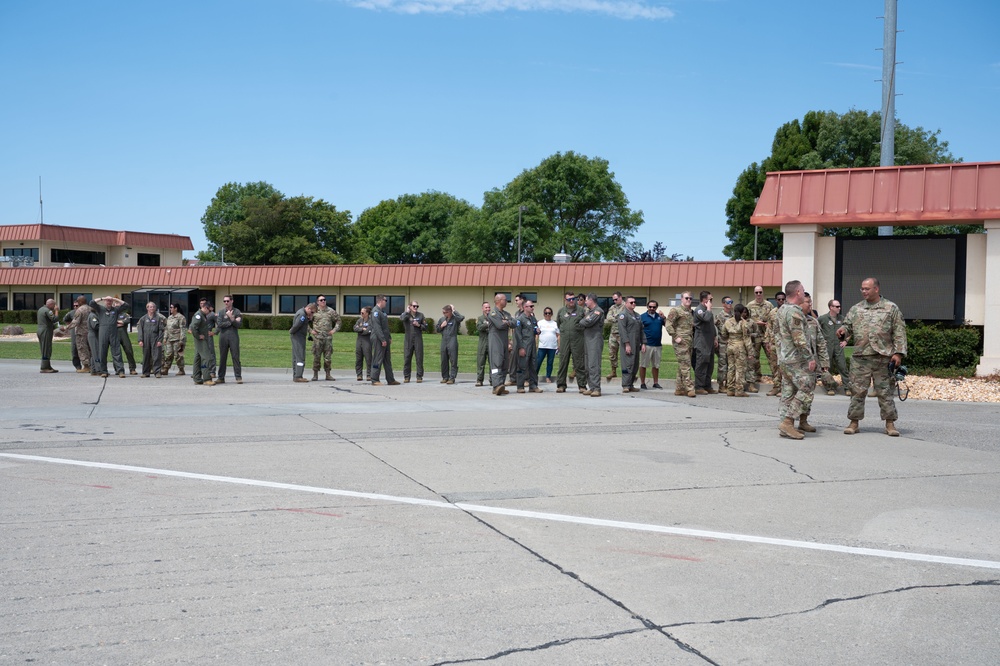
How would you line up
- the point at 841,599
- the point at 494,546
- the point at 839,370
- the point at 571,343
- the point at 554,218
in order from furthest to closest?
the point at 554,218, the point at 839,370, the point at 571,343, the point at 494,546, the point at 841,599

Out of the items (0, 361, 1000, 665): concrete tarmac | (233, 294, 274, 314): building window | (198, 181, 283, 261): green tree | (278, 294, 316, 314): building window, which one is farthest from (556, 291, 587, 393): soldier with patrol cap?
(198, 181, 283, 261): green tree

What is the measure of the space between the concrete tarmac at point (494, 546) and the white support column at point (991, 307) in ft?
28.9

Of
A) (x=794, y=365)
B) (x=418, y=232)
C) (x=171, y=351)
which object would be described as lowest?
(x=171, y=351)

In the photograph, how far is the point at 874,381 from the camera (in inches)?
460

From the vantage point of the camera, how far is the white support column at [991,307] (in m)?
19.5

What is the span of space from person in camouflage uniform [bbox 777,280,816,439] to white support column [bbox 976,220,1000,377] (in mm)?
10260

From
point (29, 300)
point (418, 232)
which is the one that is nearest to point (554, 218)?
point (418, 232)

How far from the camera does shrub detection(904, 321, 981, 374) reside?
64.5ft

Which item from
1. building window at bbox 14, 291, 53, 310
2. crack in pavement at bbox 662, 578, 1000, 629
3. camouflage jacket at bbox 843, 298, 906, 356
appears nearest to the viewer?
crack in pavement at bbox 662, 578, 1000, 629

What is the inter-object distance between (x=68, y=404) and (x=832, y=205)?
1647 centimetres

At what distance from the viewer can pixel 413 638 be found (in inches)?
171

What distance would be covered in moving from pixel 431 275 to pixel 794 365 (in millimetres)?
41431

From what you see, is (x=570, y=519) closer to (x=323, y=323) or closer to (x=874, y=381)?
(x=874, y=381)

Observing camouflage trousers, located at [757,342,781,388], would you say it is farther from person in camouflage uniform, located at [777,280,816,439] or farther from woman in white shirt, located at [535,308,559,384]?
person in camouflage uniform, located at [777,280,816,439]
